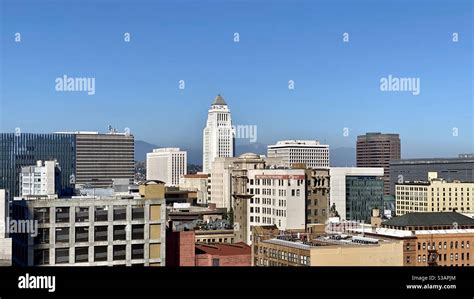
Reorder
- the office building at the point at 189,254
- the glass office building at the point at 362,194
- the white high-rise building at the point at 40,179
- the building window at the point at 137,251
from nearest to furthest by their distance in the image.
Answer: the building window at the point at 137,251 < the office building at the point at 189,254 < the white high-rise building at the point at 40,179 < the glass office building at the point at 362,194

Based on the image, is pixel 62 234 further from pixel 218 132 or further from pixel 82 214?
pixel 218 132

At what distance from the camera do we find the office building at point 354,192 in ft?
211

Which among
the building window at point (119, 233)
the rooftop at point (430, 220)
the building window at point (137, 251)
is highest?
the building window at point (119, 233)

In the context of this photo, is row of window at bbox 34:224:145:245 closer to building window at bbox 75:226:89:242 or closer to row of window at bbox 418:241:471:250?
building window at bbox 75:226:89:242

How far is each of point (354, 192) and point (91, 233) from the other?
50476 millimetres

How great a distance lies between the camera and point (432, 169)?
9569cm

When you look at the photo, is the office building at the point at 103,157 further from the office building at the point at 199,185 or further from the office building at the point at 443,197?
the office building at the point at 443,197

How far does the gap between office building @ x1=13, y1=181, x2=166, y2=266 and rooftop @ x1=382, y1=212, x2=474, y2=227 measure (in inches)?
584

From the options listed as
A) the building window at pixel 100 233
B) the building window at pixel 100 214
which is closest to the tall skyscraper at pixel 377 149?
the building window at pixel 100 214

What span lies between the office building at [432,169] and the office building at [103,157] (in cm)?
3694

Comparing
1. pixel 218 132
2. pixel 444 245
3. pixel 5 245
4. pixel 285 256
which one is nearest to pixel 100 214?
pixel 5 245

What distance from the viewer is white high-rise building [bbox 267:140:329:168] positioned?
99438 mm

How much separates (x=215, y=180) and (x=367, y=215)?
17317mm
